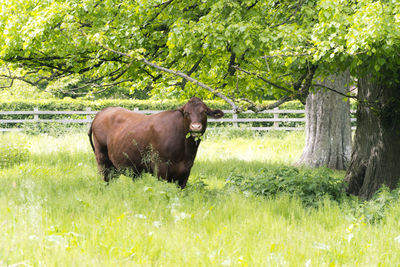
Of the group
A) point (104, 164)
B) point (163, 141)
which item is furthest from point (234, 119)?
point (163, 141)

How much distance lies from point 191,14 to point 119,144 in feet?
8.66

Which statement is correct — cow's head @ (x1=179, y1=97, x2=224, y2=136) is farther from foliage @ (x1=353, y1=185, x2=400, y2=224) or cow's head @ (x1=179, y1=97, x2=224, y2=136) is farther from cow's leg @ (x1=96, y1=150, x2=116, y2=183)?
foliage @ (x1=353, y1=185, x2=400, y2=224)

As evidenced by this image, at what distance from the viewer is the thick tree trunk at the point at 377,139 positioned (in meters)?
6.31

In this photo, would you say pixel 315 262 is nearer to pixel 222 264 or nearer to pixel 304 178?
pixel 222 264

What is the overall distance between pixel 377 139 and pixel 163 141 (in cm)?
321

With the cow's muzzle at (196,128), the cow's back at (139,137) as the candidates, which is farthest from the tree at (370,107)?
the cow's back at (139,137)

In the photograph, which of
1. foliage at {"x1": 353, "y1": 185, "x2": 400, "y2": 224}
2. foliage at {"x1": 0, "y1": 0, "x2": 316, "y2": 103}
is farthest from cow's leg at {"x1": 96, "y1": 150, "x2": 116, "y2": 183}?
foliage at {"x1": 353, "y1": 185, "x2": 400, "y2": 224}

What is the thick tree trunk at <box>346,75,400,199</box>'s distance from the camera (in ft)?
20.7

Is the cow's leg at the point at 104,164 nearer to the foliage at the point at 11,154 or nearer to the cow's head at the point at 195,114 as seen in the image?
the cow's head at the point at 195,114

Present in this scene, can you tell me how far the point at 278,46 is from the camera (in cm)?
656

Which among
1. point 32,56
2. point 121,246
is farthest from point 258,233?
point 32,56

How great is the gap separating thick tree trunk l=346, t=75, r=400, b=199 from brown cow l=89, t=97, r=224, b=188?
7.26 ft

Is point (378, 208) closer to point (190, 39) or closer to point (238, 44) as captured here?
point (238, 44)

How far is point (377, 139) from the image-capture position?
650 centimetres
